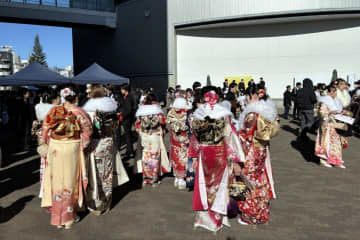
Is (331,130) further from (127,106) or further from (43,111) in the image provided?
(43,111)

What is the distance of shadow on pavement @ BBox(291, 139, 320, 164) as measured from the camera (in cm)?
766

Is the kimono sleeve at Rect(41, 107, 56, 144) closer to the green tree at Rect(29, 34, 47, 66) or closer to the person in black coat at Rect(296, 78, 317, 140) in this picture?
the person in black coat at Rect(296, 78, 317, 140)

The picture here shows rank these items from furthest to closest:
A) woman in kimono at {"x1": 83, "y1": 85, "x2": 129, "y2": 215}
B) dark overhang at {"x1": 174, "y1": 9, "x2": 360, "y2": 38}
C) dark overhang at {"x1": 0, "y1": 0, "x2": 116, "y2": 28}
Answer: dark overhang at {"x1": 0, "y1": 0, "x2": 116, "y2": 28} < dark overhang at {"x1": 174, "y1": 9, "x2": 360, "y2": 38} < woman in kimono at {"x1": 83, "y1": 85, "x2": 129, "y2": 215}

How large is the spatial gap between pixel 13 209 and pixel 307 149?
730cm

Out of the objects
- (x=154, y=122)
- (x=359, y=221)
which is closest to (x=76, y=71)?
(x=154, y=122)

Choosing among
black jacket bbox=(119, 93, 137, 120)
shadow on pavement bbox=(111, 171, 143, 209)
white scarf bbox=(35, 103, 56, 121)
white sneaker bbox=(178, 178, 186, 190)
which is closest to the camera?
white scarf bbox=(35, 103, 56, 121)

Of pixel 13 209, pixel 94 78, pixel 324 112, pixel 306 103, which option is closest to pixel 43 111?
pixel 13 209

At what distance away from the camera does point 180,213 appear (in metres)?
4.52

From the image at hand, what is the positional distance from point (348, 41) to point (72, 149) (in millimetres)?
21824

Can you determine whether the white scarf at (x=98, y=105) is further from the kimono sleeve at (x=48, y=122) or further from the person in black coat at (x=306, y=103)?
the person in black coat at (x=306, y=103)

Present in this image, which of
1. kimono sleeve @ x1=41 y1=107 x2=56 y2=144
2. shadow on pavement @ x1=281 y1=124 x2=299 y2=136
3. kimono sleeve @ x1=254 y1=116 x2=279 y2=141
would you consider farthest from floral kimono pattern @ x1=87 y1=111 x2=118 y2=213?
shadow on pavement @ x1=281 y1=124 x2=299 y2=136

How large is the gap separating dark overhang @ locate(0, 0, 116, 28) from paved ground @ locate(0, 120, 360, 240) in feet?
68.3

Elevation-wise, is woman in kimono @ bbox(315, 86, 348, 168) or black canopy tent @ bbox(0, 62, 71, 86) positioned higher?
black canopy tent @ bbox(0, 62, 71, 86)

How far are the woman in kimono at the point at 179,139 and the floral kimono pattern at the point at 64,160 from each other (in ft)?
6.50
